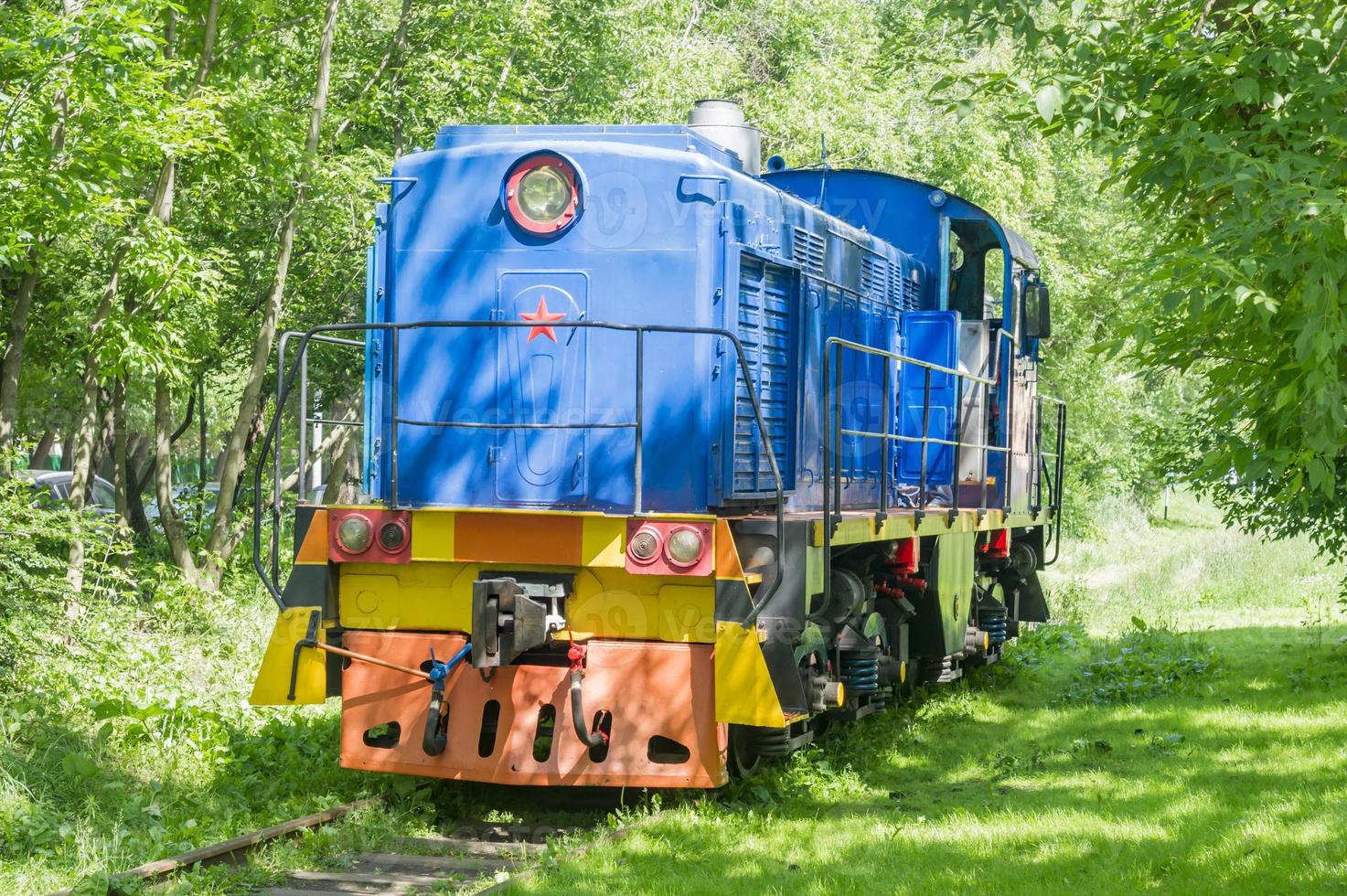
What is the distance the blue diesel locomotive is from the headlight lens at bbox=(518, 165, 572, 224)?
0.02m

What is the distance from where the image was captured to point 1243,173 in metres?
4.82

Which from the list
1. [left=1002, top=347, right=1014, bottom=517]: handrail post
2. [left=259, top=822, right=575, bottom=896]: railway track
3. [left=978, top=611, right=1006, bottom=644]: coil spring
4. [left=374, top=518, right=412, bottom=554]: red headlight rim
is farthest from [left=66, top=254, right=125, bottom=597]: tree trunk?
[left=978, top=611, right=1006, bottom=644]: coil spring

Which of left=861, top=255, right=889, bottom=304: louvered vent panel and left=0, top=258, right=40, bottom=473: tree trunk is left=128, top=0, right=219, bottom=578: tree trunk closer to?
left=0, top=258, right=40, bottom=473: tree trunk

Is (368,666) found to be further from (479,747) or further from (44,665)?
(44,665)

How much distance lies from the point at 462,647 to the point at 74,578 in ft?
19.5

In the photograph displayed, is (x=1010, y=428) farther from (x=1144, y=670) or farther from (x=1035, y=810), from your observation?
(x=1035, y=810)

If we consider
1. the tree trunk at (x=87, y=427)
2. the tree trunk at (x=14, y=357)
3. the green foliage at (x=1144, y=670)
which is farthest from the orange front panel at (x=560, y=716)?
the tree trunk at (x=14, y=357)

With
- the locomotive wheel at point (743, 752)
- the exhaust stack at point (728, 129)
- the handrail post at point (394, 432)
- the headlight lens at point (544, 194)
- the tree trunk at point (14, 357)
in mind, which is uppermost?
the exhaust stack at point (728, 129)

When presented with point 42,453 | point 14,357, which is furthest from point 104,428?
point 42,453

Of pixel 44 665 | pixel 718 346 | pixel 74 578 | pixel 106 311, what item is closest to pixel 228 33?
pixel 106 311

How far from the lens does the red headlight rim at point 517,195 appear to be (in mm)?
6609

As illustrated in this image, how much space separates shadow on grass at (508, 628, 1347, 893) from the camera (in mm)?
5340

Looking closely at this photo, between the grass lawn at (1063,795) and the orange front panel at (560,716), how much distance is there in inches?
14.2

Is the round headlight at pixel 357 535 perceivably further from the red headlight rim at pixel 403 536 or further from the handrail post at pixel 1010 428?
the handrail post at pixel 1010 428
